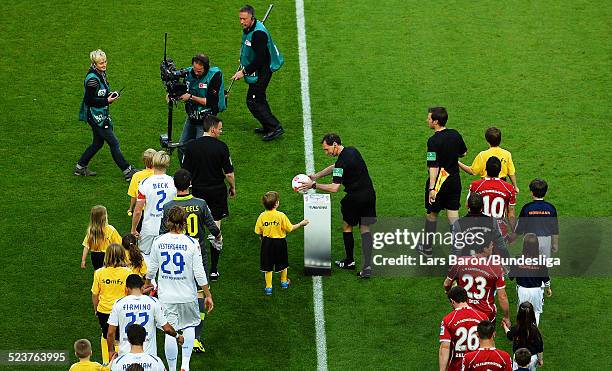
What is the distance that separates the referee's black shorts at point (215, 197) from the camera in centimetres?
1370

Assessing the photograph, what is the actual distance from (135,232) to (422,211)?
4135 mm

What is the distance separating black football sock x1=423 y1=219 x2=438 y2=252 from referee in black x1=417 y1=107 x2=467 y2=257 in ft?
1.06

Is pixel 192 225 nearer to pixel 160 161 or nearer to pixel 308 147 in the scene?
pixel 160 161

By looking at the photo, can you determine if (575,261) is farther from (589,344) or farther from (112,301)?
(112,301)

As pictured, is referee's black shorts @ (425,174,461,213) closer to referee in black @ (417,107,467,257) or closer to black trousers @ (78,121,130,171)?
referee in black @ (417,107,467,257)

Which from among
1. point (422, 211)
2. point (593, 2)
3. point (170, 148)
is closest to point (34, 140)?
point (170, 148)

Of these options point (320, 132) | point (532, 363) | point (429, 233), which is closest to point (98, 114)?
point (320, 132)

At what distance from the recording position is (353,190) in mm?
13852

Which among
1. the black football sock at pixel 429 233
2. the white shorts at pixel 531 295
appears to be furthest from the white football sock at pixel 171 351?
the black football sock at pixel 429 233

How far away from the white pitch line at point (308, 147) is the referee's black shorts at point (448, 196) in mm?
1664

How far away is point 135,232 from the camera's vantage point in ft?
43.9

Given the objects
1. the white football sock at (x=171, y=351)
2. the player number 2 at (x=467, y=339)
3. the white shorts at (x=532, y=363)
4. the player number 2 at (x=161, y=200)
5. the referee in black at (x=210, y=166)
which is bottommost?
the white shorts at (x=532, y=363)

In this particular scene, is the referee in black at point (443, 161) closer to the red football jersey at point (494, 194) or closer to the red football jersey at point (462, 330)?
the red football jersey at point (494, 194)

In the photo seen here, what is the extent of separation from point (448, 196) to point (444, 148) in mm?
627
